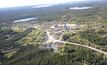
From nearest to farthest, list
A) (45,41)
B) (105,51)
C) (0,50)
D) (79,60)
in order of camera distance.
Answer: (79,60)
(105,51)
(0,50)
(45,41)

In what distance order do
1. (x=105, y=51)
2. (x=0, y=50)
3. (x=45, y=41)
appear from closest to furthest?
(x=105, y=51) < (x=0, y=50) < (x=45, y=41)

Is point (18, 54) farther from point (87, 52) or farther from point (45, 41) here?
point (87, 52)

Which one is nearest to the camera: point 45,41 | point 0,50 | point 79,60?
point 79,60

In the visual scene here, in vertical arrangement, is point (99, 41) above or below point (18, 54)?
above

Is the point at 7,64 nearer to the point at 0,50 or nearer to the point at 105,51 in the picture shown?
the point at 0,50

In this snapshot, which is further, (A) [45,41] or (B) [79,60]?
(A) [45,41]

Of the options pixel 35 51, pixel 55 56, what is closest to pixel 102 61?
pixel 55 56

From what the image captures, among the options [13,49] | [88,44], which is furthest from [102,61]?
[13,49]

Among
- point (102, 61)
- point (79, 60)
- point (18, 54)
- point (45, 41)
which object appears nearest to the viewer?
point (102, 61)

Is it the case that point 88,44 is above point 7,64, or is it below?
above
